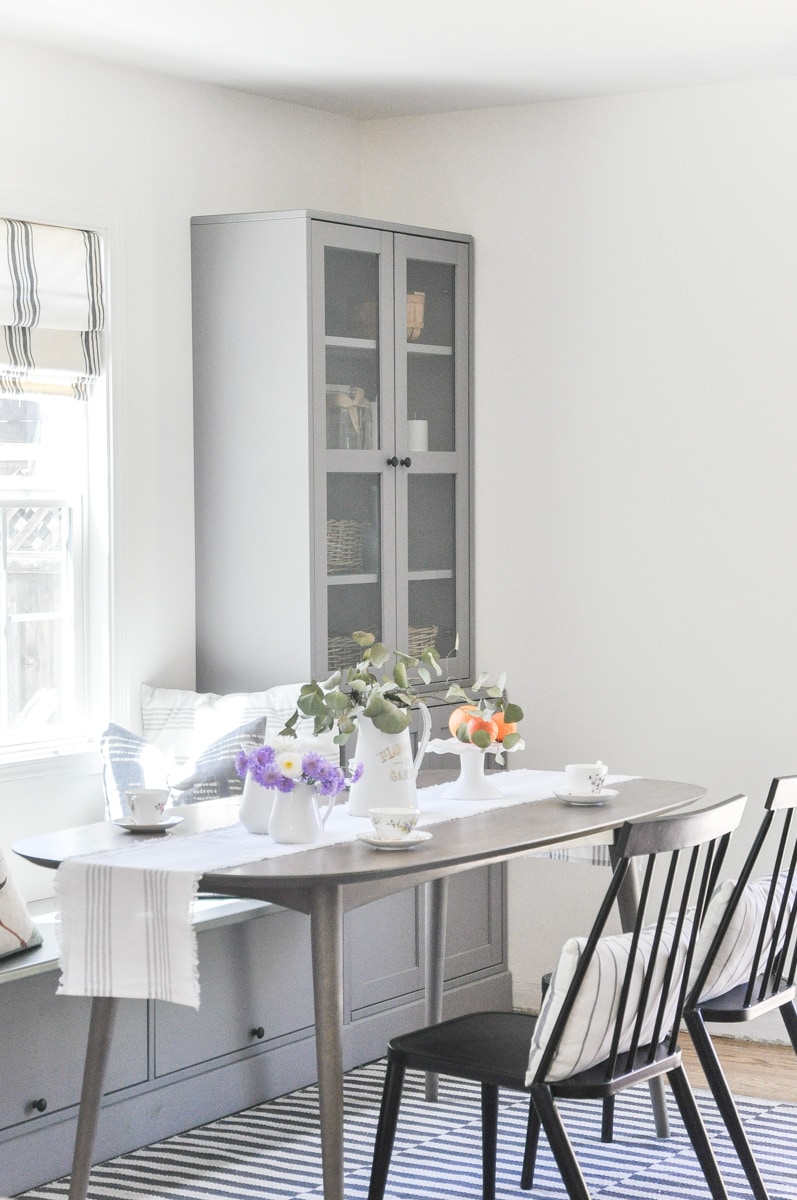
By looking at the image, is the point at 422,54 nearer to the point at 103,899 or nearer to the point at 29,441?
the point at 29,441

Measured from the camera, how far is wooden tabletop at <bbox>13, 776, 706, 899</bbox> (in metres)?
2.58

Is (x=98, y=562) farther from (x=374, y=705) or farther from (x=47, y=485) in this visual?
(x=374, y=705)

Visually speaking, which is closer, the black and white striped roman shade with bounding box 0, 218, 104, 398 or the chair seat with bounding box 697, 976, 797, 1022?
the chair seat with bounding box 697, 976, 797, 1022

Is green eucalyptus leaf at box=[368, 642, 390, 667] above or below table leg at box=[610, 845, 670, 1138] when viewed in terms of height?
above

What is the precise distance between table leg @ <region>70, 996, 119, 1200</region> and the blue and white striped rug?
0.76ft

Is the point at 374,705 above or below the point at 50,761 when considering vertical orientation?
A: above

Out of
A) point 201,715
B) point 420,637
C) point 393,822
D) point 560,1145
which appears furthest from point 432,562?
point 560,1145

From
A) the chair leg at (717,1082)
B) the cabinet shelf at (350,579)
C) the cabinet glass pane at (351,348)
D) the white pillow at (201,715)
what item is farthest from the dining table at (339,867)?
the cabinet glass pane at (351,348)

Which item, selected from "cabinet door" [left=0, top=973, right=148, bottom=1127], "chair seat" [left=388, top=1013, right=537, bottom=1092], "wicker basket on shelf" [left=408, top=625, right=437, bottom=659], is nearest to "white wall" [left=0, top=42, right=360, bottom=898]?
"wicker basket on shelf" [left=408, top=625, right=437, bottom=659]

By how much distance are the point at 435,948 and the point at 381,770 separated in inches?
26.0

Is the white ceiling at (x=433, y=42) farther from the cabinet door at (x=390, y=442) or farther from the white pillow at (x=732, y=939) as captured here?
the white pillow at (x=732, y=939)

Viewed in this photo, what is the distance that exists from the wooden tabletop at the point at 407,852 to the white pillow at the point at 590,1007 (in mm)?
375

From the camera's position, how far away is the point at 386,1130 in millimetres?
2711

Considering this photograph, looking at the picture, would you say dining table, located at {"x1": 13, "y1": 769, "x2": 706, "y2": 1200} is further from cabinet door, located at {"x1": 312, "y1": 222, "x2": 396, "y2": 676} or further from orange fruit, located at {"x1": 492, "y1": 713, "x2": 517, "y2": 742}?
cabinet door, located at {"x1": 312, "y1": 222, "x2": 396, "y2": 676}
